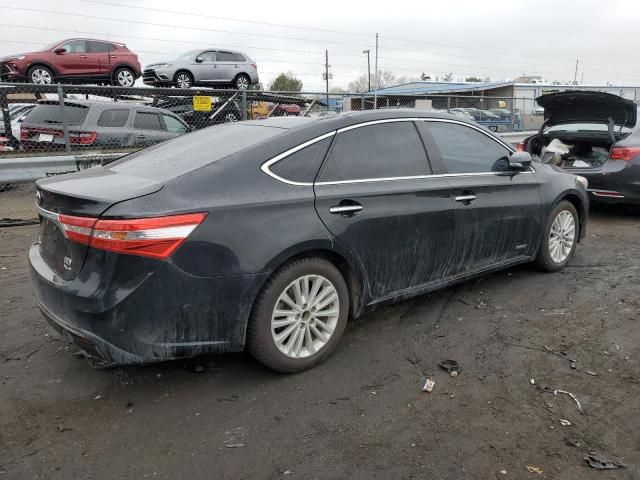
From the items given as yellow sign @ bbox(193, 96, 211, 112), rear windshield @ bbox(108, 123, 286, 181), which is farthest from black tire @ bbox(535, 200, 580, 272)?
yellow sign @ bbox(193, 96, 211, 112)

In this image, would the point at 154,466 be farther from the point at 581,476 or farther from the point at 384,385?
the point at 581,476

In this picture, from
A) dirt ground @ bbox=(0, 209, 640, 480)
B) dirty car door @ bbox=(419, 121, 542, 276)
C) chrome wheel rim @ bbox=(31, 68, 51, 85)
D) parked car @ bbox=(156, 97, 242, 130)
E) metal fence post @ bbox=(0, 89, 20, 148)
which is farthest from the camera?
chrome wheel rim @ bbox=(31, 68, 51, 85)

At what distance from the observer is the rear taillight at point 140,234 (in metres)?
2.68

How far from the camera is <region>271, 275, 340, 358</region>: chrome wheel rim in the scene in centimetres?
316

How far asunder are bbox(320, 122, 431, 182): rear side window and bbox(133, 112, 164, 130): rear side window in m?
8.05

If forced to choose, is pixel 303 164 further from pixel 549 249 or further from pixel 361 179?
pixel 549 249

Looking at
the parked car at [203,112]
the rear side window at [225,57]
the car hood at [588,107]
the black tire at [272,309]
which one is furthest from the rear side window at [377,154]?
the rear side window at [225,57]

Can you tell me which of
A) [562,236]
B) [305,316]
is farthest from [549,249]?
[305,316]

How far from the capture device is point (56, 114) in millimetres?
9062

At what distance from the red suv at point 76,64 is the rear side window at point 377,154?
1161 cm

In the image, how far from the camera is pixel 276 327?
315 cm

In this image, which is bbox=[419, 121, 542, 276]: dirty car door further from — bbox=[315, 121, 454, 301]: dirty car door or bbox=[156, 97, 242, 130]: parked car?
bbox=[156, 97, 242, 130]: parked car

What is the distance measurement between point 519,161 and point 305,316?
2420 millimetres

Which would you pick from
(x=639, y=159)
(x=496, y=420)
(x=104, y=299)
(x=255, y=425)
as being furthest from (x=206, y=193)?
(x=639, y=159)
